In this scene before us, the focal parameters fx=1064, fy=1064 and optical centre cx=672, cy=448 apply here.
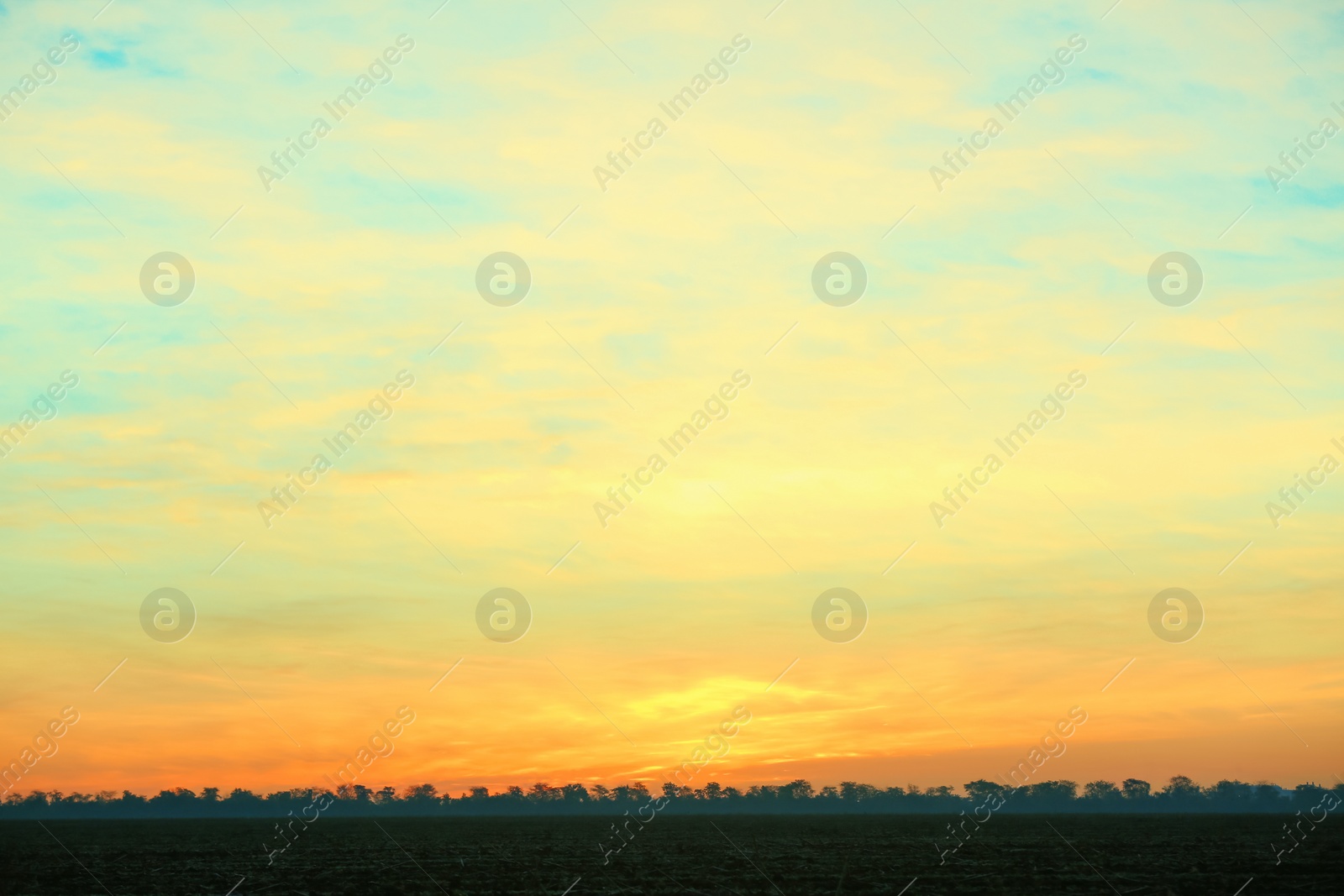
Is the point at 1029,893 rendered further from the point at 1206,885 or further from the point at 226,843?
the point at 226,843

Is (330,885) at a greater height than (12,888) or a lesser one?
lesser

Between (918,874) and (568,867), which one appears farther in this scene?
(568,867)

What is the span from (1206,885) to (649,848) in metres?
33.1

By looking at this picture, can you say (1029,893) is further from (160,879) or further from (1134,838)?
(1134,838)

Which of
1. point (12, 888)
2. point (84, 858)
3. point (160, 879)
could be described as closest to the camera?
point (12, 888)

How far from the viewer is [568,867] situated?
162ft

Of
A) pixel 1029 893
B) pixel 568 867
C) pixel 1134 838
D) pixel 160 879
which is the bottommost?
pixel 1134 838

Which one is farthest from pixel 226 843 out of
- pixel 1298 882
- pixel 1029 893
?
pixel 1298 882

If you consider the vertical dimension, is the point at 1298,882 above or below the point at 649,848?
below

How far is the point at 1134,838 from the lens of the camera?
74.3m

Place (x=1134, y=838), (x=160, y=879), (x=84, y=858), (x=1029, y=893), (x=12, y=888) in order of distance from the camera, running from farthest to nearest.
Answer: (x=1134, y=838), (x=84, y=858), (x=160, y=879), (x=12, y=888), (x=1029, y=893)

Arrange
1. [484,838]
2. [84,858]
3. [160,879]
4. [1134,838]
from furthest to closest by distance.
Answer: [484,838], [1134,838], [84,858], [160,879]

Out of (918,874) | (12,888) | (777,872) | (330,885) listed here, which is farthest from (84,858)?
(918,874)

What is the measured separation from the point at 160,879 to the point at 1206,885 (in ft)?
135
